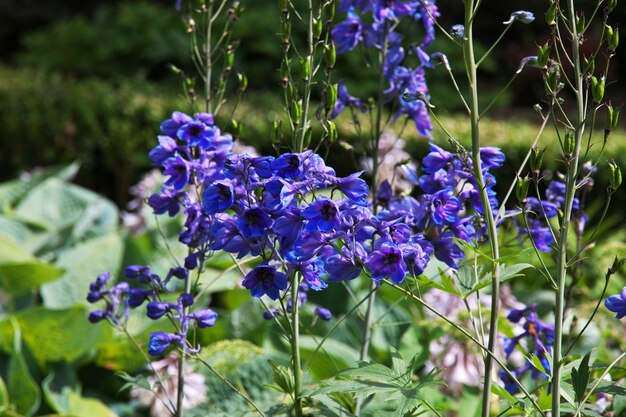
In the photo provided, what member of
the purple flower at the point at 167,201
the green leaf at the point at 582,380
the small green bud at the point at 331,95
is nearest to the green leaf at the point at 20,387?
the purple flower at the point at 167,201

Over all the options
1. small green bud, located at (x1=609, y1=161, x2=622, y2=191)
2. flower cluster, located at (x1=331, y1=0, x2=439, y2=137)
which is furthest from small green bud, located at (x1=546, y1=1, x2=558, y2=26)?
flower cluster, located at (x1=331, y1=0, x2=439, y2=137)

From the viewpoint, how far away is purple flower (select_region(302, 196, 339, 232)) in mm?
1372

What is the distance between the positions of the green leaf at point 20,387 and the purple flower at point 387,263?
193cm

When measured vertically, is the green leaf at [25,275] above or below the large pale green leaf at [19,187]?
above

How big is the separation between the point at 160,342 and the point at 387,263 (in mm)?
555

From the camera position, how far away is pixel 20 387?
293 cm

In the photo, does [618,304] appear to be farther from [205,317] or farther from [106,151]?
[106,151]

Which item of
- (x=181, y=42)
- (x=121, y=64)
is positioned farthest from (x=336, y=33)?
(x=121, y=64)

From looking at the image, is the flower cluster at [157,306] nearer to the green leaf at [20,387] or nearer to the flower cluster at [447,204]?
the flower cluster at [447,204]

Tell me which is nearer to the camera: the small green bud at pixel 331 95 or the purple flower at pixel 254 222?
the purple flower at pixel 254 222

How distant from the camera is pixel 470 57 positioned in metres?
1.51

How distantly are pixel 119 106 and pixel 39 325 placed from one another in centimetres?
311

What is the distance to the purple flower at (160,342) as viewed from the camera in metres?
1.67

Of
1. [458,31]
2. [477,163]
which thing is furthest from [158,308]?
[458,31]
